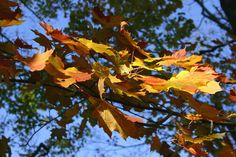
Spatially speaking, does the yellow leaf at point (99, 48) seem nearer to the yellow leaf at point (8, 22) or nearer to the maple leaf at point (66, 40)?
the maple leaf at point (66, 40)

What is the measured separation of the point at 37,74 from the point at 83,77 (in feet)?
1.94

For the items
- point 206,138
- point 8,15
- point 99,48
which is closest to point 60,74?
point 99,48

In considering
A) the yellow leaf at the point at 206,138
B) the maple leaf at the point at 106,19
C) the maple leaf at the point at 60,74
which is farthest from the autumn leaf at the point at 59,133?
the maple leaf at the point at 60,74

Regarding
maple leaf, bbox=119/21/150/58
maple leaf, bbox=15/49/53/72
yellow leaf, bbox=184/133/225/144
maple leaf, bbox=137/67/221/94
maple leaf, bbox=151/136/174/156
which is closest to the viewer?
maple leaf, bbox=15/49/53/72

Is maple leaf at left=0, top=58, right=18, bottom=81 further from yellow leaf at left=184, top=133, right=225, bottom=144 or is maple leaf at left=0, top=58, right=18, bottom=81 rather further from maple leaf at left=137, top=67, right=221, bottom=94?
yellow leaf at left=184, top=133, right=225, bottom=144

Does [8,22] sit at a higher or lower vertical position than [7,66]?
higher

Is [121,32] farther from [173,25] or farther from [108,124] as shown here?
[173,25]

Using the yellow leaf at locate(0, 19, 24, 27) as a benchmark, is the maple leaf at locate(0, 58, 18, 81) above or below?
below

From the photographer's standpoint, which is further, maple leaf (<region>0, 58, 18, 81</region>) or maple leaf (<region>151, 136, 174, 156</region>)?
maple leaf (<region>151, 136, 174, 156</region>)

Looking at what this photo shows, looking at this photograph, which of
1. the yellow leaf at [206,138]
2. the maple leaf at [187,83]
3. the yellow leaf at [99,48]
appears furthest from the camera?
the yellow leaf at [206,138]

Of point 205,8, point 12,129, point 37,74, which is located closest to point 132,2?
point 205,8

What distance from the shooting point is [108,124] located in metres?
1.03

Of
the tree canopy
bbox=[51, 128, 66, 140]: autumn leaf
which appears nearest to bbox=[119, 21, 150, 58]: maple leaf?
the tree canopy

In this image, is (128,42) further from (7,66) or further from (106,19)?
(7,66)
